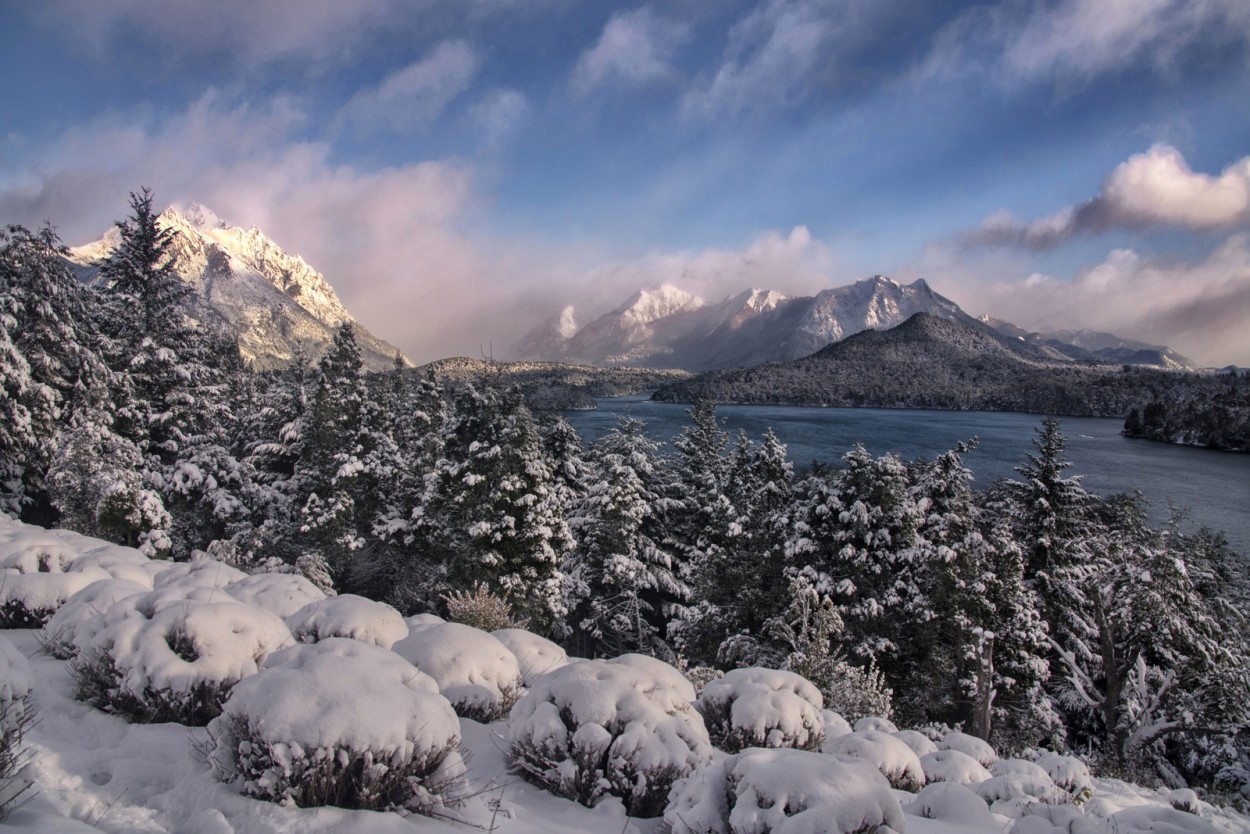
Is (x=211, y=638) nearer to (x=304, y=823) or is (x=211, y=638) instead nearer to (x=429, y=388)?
(x=304, y=823)

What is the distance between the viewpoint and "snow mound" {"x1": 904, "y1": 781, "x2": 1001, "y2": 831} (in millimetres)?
4695

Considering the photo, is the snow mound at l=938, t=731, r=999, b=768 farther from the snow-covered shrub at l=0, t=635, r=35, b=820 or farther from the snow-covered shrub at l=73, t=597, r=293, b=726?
the snow-covered shrub at l=0, t=635, r=35, b=820

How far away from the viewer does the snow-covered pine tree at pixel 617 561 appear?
22375 mm

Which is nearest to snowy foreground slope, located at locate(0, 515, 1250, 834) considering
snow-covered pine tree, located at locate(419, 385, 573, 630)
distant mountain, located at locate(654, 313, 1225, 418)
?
snow-covered pine tree, located at locate(419, 385, 573, 630)

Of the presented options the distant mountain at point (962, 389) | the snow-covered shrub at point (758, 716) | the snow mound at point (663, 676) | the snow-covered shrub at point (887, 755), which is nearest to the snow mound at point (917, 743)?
the snow-covered shrub at point (887, 755)

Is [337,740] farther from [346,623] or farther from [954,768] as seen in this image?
[954,768]

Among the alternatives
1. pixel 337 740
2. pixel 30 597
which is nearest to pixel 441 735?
pixel 337 740

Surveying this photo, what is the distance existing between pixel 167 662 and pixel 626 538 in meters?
18.8

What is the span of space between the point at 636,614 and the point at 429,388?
20646 millimetres

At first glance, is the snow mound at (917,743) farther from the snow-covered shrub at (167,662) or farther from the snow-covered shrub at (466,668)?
the snow-covered shrub at (167,662)

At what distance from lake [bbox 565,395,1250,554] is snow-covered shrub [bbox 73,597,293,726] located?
131 feet

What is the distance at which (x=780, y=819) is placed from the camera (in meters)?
2.92

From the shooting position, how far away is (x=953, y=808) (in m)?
4.85

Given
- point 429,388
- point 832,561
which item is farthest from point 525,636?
point 429,388
